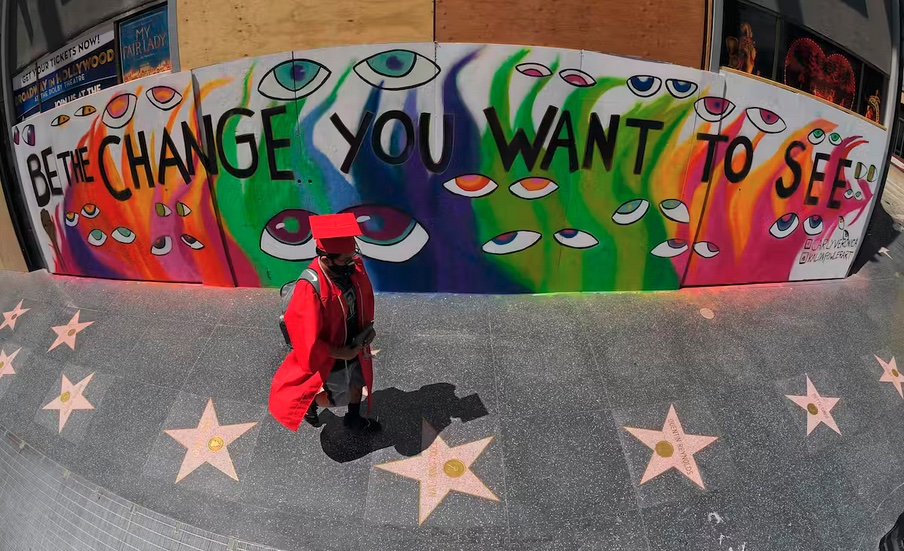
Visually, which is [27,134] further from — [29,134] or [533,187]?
[533,187]

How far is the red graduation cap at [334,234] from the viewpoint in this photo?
363 cm

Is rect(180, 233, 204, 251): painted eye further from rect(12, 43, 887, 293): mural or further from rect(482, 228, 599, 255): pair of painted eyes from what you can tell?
rect(482, 228, 599, 255): pair of painted eyes

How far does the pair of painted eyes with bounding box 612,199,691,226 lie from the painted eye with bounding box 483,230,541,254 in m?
0.90

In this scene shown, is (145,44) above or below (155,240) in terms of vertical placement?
above

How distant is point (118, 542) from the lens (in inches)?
162

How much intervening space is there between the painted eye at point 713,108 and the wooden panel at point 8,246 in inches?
336

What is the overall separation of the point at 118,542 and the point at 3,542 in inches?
47.8

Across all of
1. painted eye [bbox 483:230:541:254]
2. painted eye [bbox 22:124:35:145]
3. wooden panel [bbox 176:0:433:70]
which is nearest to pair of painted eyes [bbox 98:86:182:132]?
wooden panel [bbox 176:0:433:70]

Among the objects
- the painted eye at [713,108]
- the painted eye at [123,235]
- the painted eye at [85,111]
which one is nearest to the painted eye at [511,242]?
the painted eye at [713,108]

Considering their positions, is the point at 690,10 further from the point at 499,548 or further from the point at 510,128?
the point at 499,548

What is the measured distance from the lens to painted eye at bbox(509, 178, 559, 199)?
566 cm

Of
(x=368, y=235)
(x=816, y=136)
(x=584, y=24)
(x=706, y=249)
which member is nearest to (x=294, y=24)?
(x=368, y=235)

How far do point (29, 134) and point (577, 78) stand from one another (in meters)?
6.31

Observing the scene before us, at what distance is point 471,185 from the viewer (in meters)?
5.68
